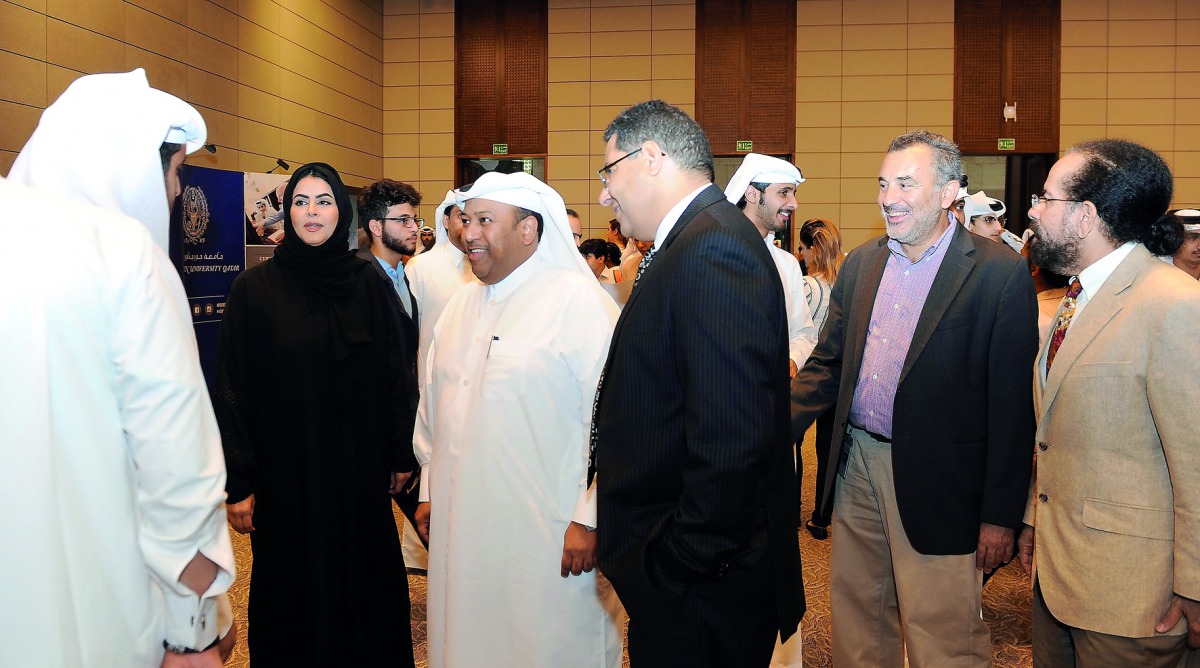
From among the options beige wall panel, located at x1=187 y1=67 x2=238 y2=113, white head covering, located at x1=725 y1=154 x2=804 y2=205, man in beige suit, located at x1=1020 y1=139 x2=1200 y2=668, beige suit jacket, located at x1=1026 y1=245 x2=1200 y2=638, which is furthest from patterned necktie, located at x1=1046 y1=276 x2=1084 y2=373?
beige wall panel, located at x1=187 y1=67 x2=238 y2=113

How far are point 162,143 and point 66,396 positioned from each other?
0.61 m

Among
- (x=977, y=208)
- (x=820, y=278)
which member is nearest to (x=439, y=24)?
(x=820, y=278)

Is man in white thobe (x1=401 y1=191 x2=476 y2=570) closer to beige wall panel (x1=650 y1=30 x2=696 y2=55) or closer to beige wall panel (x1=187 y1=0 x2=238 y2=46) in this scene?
beige wall panel (x1=187 y1=0 x2=238 y2=46)

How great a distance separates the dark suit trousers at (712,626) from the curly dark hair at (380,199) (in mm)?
3433

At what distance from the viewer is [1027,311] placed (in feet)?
8.05

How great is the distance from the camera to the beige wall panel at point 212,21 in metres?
8.88

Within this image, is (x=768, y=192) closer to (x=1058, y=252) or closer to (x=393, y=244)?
(x=1058, y=252)

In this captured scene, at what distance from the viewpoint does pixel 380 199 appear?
4.75 metres

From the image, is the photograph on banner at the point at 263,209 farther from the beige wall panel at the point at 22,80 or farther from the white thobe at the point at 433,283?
the white thobe at the point at 433,283

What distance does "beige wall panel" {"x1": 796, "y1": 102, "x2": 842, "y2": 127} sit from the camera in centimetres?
1236

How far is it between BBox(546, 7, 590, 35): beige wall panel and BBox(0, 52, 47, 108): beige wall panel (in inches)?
289

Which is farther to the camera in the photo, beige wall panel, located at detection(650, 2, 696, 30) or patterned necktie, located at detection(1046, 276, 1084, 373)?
beige wall panel, located at detection(650, 2, 696, 30)

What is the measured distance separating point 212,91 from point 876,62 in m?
8.87

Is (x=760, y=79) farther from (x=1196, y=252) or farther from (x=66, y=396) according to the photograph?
(x=66, y=396)
